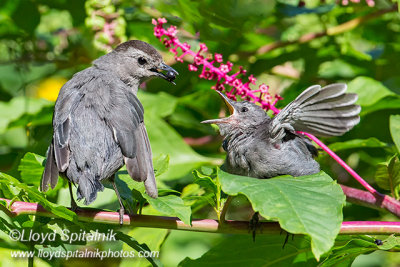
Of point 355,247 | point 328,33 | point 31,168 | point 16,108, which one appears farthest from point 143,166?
point 328,33

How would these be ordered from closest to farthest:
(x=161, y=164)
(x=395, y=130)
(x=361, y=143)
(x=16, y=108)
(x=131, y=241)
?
(x=131, y=241)
(x=161, y=164)
(x=395, y=130)
(x=361, y=143)
(x=16, y=108)

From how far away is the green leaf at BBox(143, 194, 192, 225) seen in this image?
2307 mm

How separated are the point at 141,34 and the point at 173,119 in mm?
650

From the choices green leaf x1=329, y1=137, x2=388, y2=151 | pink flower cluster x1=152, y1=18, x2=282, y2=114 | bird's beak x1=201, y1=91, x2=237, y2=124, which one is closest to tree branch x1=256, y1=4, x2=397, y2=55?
green leaf x1=329, y1=137, x2=388, y2=151

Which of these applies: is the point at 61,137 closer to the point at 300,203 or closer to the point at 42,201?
the point at 42,201

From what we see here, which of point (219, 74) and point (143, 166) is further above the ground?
point (219, 74)

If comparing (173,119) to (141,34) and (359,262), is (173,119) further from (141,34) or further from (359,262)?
(359,262)

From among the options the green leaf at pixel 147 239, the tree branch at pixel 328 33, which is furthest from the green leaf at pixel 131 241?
the tree branch at pixel 328 33

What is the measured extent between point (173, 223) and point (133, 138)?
514 millimetres

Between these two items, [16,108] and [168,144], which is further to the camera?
[16,108]

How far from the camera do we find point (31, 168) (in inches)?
115

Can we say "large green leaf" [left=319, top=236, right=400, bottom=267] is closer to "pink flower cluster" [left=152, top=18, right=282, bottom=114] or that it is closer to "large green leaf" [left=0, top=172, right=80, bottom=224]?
"pink flower cluster" [left=152, top=18, right=282, bottom=114]

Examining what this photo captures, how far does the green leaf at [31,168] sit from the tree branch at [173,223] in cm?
43

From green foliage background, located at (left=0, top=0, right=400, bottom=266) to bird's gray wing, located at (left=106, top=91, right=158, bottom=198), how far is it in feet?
0.46
